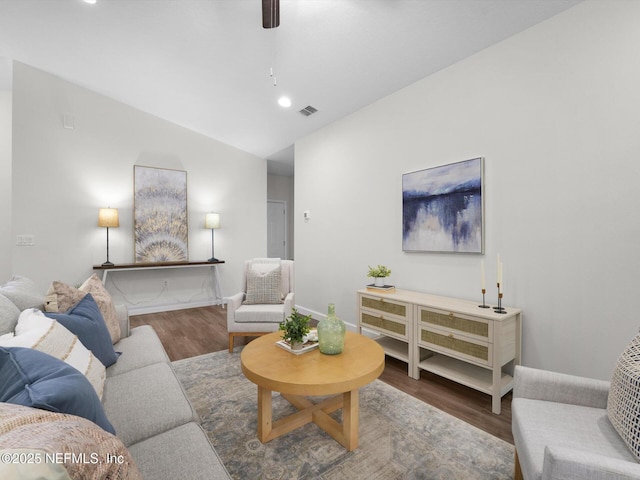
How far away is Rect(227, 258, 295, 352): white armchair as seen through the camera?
2.96m

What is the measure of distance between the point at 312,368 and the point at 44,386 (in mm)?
1158

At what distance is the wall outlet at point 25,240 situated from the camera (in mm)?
3755

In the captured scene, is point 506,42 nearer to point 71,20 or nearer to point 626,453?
point 626,453

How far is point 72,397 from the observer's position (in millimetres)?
803

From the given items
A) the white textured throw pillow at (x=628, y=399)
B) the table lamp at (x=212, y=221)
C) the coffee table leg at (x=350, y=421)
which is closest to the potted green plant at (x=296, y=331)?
the coffee table leg at (x=350, y=421)

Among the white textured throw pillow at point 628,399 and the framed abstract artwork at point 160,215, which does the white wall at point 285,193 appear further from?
the white textured throw pillow at point 628,399

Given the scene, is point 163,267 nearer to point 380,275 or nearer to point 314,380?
point 380,275

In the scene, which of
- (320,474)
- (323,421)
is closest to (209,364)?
(323,421)

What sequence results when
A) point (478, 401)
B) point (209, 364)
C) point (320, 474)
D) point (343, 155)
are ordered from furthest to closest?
point (343, 155) < point (209, 364) < point (478, 401) < point (320, 474)

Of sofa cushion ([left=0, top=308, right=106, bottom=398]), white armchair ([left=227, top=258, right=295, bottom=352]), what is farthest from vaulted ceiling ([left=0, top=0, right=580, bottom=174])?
sofa cushion ([left=0, top=308, right=106, bottom=398])

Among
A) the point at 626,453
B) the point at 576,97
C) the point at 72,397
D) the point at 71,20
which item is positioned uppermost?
the point at 71,20

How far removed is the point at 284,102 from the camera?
358cm

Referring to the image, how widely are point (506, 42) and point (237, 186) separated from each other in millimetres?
4396

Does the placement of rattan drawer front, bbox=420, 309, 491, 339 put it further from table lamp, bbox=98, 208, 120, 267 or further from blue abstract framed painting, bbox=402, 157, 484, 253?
table lamp, bbox=98, 208, 120, 267
